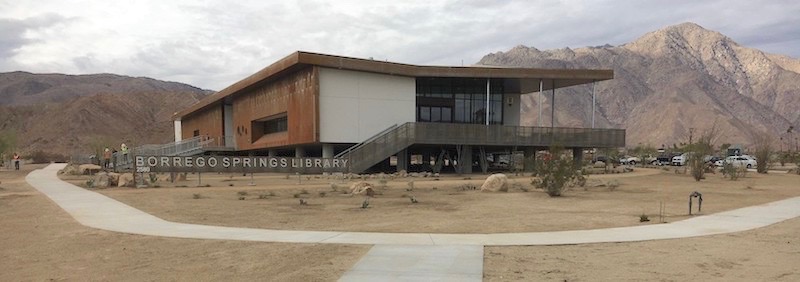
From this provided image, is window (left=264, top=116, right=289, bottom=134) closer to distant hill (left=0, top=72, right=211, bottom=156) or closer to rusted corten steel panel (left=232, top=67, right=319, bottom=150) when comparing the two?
rusted corten steel panel (left=232, top=67, right=319, bottom=150)

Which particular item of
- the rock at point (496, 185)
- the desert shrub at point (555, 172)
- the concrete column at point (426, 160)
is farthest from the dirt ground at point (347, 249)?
the concrete column at point (426, 160)

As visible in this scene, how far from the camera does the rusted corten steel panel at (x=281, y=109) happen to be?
4088 cm

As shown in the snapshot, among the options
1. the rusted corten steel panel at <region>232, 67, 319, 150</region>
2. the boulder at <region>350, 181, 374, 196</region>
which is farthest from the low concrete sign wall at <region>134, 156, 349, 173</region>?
the rusted corten steel panel at <region>232, 67, 319, 150</region>

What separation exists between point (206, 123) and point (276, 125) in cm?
2566

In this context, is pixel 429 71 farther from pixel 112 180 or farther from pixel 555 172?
pixel 112 180

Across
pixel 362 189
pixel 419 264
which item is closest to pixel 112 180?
pixel 362 189

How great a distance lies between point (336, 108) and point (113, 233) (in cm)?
2981

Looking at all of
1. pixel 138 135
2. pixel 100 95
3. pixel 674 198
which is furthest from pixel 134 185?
pixel 100 95

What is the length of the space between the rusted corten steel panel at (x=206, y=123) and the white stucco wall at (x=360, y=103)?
30.7 m

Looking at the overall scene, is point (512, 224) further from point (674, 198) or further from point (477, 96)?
point (477, 96)

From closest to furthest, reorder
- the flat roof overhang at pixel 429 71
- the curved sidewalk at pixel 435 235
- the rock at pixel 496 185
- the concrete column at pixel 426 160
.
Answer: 1. the curved sidewalk at pixel 435 235
2. the rock at pixel 496 185
3. the flat roof overhang at pixel 429 71
4. the concrete column at pixel 426 160

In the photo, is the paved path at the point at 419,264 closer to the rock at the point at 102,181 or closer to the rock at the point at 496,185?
the rock at the point at 496,185

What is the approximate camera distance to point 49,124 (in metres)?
142

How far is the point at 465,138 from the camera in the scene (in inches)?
1650
